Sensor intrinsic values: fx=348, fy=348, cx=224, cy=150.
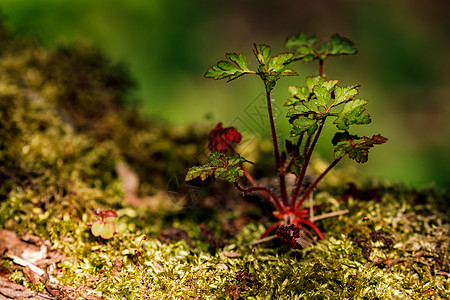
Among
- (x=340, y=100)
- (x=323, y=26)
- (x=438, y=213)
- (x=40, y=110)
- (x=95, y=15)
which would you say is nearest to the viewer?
(x=340, y=100)

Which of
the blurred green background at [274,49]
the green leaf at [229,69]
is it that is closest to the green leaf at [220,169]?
the green leaf at [229,69]

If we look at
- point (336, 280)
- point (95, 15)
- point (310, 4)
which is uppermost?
point (310, 4)

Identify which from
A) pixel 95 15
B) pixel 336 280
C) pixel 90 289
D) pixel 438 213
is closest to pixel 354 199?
pixel 438 213

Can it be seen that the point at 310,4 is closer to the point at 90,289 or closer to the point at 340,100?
the point at 340,100

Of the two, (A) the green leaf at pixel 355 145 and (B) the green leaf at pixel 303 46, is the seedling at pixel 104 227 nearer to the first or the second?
(A) the green leaf at pixel 355 145

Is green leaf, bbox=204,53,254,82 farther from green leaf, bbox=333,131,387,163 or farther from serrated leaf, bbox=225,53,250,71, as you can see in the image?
green leaf, bbox=333,131,387,163

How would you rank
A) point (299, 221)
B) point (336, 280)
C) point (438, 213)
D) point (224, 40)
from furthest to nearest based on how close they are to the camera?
point (224, 40) → point (438, 213) → point (299, 221) → point (336, 280)

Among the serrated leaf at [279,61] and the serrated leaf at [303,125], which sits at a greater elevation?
the serrated leaf at [279,61]
